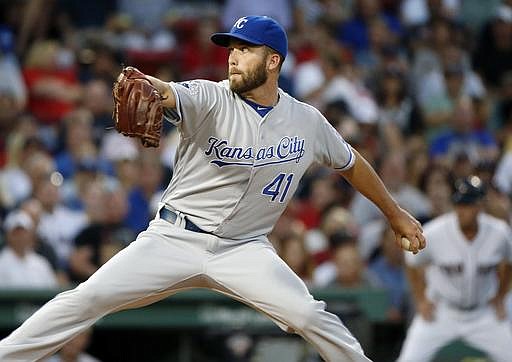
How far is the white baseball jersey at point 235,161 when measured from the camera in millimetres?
5531

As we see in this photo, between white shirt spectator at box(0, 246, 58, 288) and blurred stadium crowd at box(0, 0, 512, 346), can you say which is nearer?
white shirt spectator at box(0, 246, 58, 288)

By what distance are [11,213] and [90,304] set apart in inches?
169

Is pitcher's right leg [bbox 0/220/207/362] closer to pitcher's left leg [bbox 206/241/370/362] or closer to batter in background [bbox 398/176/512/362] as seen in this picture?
pitcher's left leg [bbox 206/241/370/362]

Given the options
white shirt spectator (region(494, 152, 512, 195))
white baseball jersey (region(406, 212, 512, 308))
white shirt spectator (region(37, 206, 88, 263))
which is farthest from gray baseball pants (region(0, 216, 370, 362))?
white shirt spectator (region(494, 152, 512, 195))

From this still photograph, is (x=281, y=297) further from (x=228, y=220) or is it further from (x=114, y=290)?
(x=114, y=290)

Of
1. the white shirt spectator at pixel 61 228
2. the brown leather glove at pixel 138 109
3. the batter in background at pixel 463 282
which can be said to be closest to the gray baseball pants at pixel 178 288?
the brown leather glove at pixel 138 109

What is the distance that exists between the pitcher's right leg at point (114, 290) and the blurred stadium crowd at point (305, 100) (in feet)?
11.6

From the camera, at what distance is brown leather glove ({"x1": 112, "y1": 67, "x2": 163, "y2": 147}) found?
5.00m

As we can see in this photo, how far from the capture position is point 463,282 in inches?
332

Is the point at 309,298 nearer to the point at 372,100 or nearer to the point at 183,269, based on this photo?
the point at 183,269

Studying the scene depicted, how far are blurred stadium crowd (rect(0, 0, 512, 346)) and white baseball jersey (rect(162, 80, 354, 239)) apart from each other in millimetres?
3576

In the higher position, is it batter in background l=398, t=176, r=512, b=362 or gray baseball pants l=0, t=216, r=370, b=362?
gray baseball pants l=0, t=216, r=370, b=362

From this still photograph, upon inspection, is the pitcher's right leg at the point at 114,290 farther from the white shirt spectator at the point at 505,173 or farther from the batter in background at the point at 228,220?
the white shirt spectator at the point at 505,173

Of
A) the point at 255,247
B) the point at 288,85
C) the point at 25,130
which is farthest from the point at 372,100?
the point at 255,247
